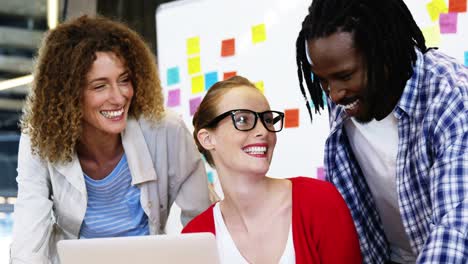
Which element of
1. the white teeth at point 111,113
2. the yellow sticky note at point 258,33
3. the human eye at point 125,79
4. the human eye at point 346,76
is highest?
the yellow sticky note at point 258,33

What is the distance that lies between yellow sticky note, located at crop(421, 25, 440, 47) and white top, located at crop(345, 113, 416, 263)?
2.52ft

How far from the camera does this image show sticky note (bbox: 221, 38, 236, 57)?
9.87 feet

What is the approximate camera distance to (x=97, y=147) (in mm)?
2162

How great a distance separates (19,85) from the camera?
4320 mm

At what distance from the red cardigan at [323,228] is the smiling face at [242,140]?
0.14 meters

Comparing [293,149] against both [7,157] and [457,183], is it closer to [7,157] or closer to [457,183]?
[457,183]

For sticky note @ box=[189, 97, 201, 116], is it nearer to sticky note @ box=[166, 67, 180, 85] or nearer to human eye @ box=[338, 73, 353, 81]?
sticky note @ box=[166, 67, 180, 85]

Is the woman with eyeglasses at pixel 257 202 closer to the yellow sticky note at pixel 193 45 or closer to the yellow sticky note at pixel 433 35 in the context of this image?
the yellow sticky note at pixel 433 35

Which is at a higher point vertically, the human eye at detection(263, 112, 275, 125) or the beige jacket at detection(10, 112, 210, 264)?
the human eye at detection(263, 112, 275, 125)

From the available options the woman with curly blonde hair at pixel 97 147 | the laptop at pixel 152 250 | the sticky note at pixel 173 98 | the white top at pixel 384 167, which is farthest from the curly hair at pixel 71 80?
the sticky note at pixel 173 98

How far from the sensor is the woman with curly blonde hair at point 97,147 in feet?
6.76

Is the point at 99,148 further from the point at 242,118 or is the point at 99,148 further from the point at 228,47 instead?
the point at 228,47

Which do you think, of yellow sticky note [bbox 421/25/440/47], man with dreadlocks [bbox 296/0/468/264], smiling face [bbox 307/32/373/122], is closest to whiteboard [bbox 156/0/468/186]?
yellow sticky note [bbox 421/25/440/47]

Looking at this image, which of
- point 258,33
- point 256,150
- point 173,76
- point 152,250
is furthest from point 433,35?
point 152,250
